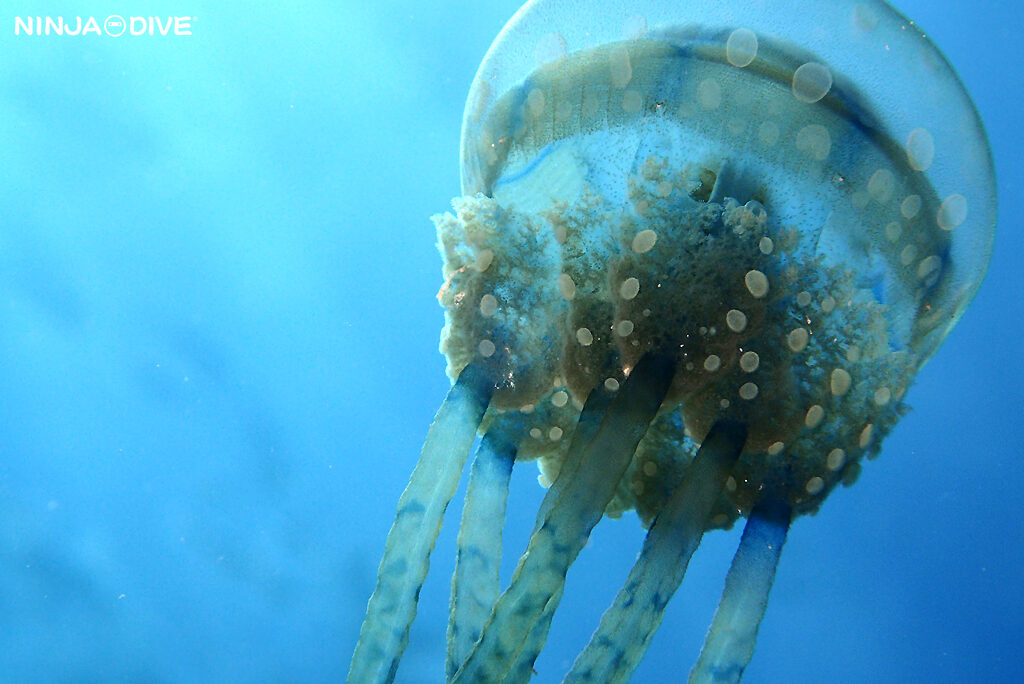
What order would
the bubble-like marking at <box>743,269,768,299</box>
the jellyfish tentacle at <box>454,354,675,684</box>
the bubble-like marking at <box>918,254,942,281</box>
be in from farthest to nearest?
the bubble-like marking at <box>918,254,942,281</box>
the bubble-like marking at <box>743,269,768,299</box>
the jellyfish tentacle at <box>454,354,675,684</box>

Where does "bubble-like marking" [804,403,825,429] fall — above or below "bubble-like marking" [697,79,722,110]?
below

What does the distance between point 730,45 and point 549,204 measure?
2.00ft

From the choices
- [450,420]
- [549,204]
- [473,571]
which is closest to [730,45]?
[549,204]

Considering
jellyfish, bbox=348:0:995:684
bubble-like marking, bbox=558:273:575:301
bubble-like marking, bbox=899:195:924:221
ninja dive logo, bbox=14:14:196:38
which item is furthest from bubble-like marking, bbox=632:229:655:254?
ninja dive logo, bbox=14:14:196:38

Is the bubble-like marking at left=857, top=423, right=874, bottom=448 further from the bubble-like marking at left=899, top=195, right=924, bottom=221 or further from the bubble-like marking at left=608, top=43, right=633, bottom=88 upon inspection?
the bubble-like marking at left=608, top=43, right=633, bottom=88

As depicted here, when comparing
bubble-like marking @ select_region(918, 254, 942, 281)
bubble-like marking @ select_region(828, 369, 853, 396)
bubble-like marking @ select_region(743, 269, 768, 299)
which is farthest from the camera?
bubble-like marking @ select_region(918, 254, 942, 281)

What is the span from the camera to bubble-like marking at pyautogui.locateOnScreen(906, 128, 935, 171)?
5.88 ft

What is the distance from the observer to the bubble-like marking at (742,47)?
5.70 feet

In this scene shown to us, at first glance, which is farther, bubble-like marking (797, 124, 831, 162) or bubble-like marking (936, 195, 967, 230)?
bubble-like marking (936, 195, 967, 230)

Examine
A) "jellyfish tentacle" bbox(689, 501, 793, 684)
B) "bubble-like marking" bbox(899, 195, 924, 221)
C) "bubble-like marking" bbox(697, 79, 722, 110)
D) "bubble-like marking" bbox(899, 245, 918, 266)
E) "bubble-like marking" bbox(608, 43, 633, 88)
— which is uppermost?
"bubble-like marking" bbox(608, 43, 633, 88)

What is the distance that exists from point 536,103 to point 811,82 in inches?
28.2

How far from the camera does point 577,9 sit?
6.23ft

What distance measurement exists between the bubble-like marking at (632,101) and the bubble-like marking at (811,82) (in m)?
0.38

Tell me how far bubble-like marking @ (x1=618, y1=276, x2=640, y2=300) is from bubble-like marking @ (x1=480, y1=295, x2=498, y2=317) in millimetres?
337
